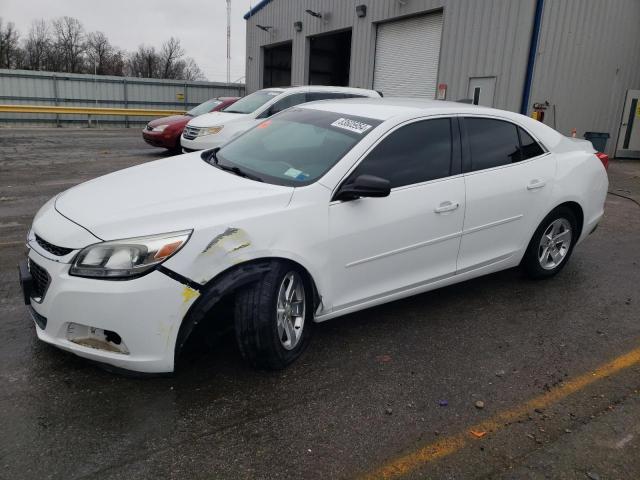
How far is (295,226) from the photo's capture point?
3.12 metres

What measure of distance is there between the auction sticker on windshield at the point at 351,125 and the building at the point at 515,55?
1068 centimetres

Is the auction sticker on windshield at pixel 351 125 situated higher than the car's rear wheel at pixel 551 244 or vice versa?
the auction sticker on windshield at pixel 351 125

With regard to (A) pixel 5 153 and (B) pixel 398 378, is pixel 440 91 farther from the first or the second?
(B) pixel 398 378

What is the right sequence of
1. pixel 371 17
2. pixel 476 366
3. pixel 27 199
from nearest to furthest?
pixel 476 366
pixel 27 199
pixel 371 17

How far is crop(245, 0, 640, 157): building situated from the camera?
1294 cm

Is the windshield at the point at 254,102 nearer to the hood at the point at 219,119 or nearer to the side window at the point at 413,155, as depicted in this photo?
the hood at the point at 219,119

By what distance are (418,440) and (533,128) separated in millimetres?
3091

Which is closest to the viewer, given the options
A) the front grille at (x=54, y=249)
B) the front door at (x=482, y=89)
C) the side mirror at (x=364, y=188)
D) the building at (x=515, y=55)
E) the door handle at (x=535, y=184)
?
the front grille at (x=54, y=249)

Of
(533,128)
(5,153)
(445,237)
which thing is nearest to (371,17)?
(5,153)

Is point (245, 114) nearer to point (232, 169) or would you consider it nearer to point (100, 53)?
point (232, 169)

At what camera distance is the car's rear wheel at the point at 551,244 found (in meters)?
4.66

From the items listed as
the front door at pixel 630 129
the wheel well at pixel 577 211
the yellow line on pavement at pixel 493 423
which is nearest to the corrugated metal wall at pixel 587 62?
the front door at pixel 630 129

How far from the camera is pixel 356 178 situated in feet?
11.0

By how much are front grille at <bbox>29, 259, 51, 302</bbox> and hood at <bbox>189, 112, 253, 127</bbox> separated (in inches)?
314
